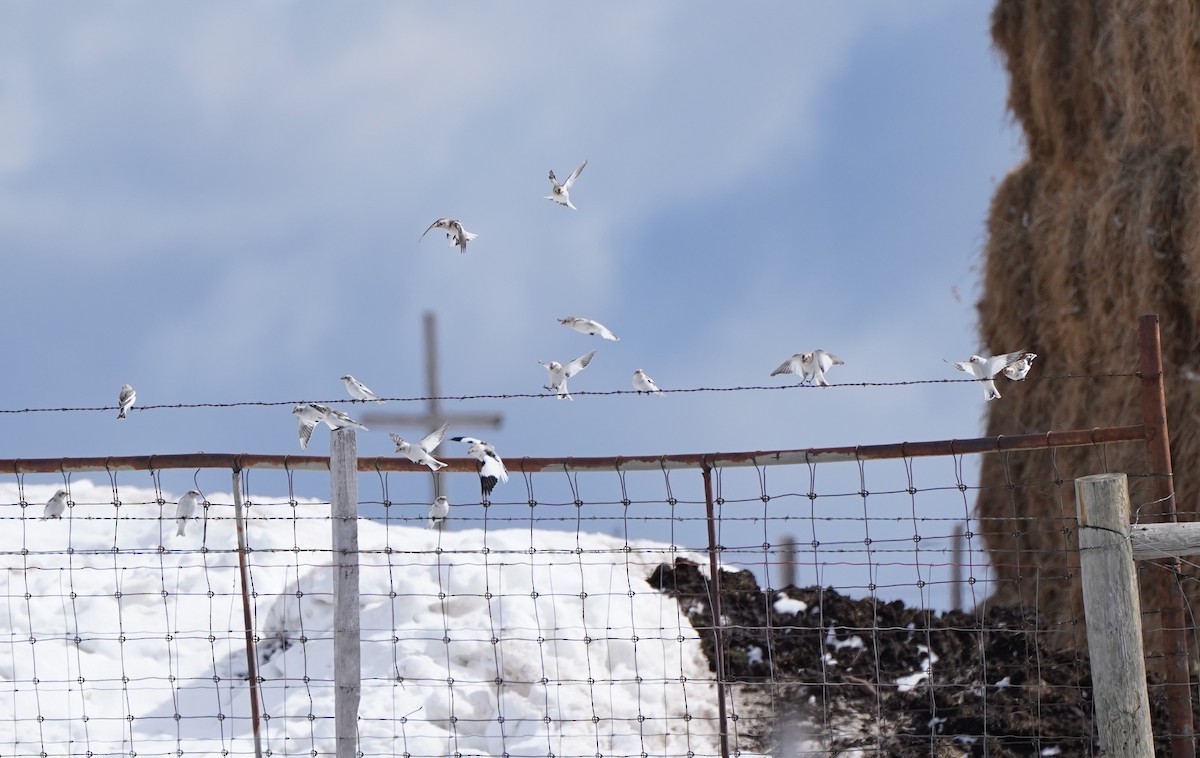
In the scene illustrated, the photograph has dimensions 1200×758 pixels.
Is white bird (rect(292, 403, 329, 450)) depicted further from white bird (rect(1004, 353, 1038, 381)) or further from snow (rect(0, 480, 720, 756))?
white bird (rect(1004, 353, 1038, 381))

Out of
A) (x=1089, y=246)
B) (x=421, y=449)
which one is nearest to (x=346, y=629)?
(x=421, y=449)

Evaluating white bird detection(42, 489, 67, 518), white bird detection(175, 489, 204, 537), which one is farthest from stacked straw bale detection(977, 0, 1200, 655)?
white bird detection(42, 489, 67, 518)

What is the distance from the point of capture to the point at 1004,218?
12.3 m

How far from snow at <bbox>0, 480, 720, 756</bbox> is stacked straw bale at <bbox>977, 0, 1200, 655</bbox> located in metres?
3.07

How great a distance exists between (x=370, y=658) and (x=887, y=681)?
10.5 feet

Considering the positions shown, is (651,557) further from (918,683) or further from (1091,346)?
(1091,346)

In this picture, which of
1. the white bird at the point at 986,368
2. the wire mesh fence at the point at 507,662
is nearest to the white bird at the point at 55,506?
the wire mesh fence at the point at 507,662

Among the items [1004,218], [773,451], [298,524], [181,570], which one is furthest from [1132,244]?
[181,570]

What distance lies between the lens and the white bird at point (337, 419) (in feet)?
20.2

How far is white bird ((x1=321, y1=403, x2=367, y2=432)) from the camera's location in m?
6.17

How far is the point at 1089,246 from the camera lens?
36.1 ft

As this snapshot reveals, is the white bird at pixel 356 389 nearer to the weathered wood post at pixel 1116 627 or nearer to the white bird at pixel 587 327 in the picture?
the white bird at pixel 587 327

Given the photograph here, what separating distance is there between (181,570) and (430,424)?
6.19 m

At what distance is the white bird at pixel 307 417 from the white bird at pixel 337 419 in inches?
0.5
